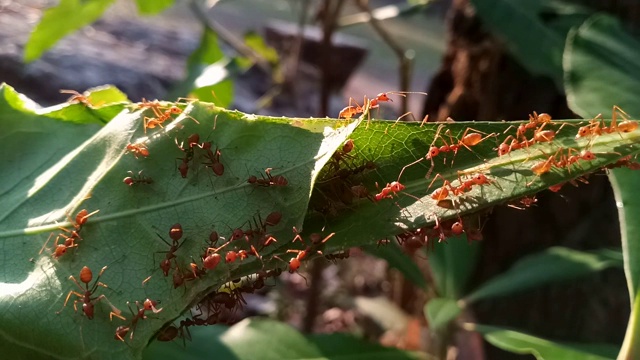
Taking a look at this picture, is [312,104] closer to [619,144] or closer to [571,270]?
[571,270]

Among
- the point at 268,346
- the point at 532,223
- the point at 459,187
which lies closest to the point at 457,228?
the point at 459,187

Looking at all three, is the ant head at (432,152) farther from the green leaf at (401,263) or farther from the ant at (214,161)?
the green leaf at (401,263)

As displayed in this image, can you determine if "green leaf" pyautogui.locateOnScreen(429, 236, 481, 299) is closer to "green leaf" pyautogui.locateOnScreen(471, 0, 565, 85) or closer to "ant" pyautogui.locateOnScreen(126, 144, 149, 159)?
"green leaf" pyautogui.locateOnScreen(471, 0, 565, 85)

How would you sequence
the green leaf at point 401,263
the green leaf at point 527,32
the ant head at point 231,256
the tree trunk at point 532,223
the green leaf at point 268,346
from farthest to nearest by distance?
1. the tree trunk at point 532,223
2. the green leaf at point 527,32
3. the green leaf at point 401,263
4. the green leaf at point 268,346
5. the ant head at point 231,256

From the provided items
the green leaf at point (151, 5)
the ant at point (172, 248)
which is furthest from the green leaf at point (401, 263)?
the green leaf at point (151, 5)

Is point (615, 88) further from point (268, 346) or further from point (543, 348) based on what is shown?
point (268, 346)

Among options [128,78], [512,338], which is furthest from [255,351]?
[128,78]
